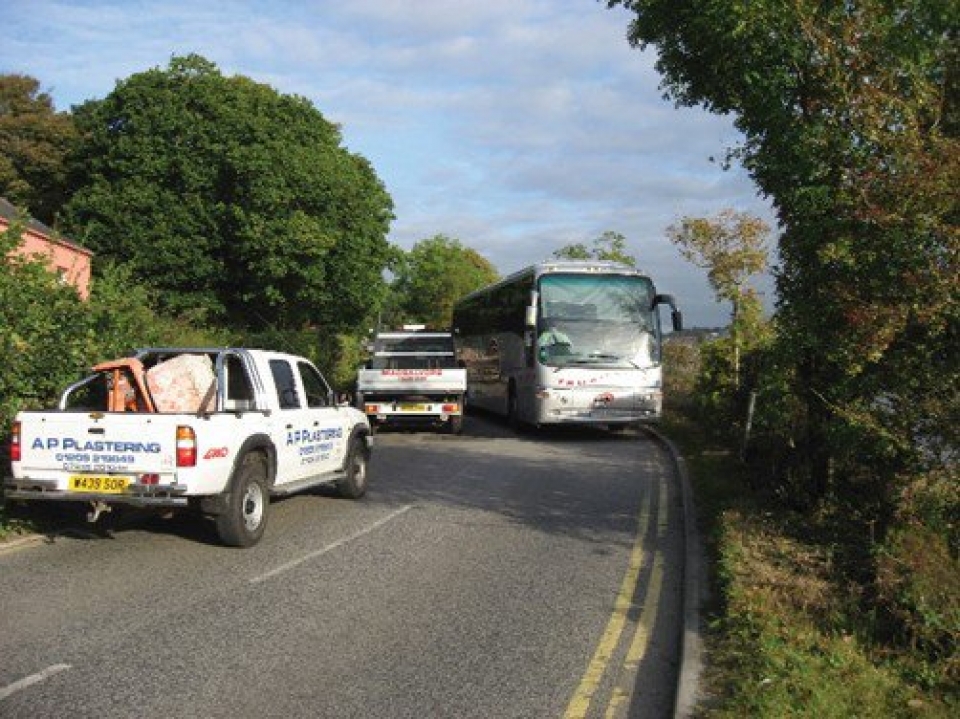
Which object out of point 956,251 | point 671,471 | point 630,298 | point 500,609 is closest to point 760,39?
point 956,251

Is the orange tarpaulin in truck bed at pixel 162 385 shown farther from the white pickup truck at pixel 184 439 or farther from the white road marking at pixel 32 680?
the white road marking at pixel 32 680

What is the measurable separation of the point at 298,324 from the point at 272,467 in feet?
98.0

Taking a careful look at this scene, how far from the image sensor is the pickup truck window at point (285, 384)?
10039 millimetres

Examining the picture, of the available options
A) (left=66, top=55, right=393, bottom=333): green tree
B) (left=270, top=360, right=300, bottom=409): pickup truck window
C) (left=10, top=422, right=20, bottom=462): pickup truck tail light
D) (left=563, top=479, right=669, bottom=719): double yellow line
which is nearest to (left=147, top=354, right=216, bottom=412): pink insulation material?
(left=270, top=360, right=300, bottom=409): pickup truck window

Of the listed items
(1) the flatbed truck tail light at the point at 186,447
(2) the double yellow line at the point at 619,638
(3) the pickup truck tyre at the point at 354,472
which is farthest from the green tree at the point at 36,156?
(2) the double yellow line at the point at 619,638

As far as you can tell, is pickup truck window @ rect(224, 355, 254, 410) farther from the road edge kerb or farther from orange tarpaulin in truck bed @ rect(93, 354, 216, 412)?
the road edge kerb

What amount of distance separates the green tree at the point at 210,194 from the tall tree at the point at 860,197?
25.8 meters

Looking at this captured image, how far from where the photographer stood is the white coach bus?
1927 cm

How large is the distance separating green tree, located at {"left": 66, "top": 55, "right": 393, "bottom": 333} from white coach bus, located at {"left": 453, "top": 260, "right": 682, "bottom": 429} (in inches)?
610

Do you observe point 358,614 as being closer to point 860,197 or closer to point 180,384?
point 180,384

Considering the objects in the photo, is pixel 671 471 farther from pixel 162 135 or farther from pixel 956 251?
pixel 162 135

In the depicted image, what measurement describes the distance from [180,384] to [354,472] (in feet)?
9.67

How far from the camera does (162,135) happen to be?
111 ft

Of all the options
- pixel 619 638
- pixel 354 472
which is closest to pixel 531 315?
pixel 354 472
